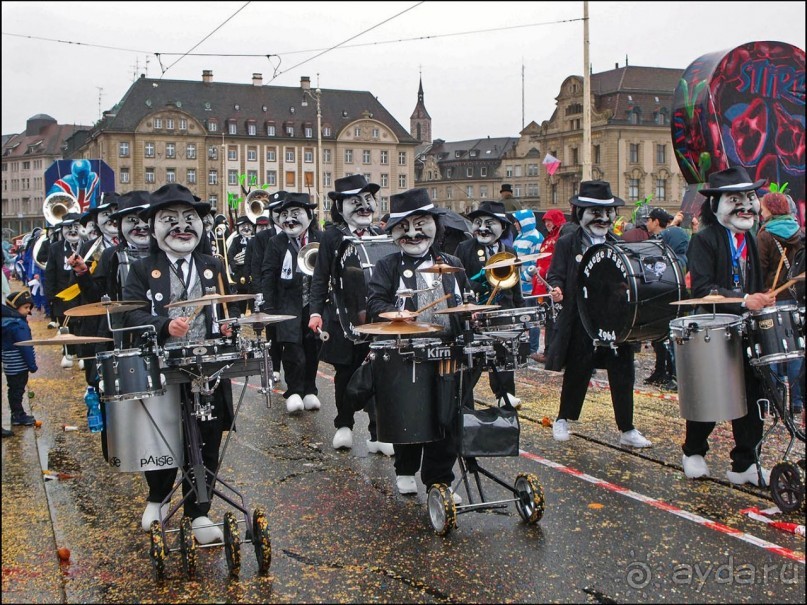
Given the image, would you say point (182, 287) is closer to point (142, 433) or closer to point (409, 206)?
point (142, 433)

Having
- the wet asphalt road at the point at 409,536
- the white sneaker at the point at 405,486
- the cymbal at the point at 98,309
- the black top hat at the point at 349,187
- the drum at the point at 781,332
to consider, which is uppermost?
the black top hat at the point at 349,187

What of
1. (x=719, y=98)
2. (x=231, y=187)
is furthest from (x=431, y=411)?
(x=231, y=187)

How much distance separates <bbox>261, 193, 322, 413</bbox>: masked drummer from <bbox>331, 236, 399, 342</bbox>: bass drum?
1696mm

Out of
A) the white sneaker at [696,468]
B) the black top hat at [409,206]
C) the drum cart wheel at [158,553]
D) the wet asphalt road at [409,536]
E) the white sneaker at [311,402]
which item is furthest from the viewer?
the white sneaker at [311,402]

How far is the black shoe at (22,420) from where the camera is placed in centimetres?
902

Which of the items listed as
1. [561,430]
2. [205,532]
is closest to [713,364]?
[561,430]

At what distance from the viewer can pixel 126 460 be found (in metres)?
5.28

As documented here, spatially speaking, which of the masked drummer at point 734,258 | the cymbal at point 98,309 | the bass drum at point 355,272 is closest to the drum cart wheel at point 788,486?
the masked drummer at point 734,258

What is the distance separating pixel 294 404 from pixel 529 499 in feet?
13.1

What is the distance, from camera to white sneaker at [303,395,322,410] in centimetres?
950

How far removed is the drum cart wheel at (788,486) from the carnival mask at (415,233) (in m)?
2.43

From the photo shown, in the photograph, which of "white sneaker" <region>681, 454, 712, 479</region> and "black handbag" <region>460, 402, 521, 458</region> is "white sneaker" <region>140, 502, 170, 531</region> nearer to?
"black handbag" <region>460, 402, 521, 458</region>

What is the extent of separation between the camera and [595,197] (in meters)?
7.70

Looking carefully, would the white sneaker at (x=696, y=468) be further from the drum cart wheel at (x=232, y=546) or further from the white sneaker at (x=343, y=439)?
the drum cart wheel at (x=232, y=546)
